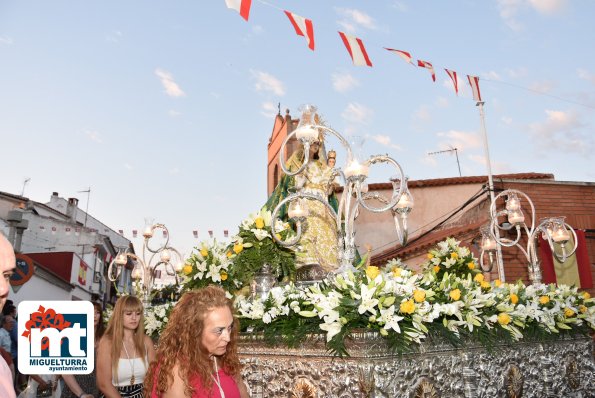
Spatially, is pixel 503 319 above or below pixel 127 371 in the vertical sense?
above

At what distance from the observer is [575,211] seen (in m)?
13.4

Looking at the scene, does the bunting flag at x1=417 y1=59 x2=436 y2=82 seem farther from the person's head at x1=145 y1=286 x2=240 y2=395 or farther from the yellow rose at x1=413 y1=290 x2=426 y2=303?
the person's head at x1=145 y1=286 x2=240 y2=395

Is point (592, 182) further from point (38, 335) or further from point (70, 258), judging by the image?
point (70, 258)

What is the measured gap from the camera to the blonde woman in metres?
3.90

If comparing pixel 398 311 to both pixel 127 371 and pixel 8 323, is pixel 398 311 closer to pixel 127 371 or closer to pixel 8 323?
pixel 127 371

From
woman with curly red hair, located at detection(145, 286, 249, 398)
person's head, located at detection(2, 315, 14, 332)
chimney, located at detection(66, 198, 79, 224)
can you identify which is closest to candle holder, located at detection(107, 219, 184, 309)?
person's head, located at detection(2, 315, 14, 332)

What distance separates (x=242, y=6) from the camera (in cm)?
650

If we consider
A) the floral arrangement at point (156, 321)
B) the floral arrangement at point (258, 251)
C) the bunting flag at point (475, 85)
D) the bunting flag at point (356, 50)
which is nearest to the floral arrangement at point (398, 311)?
the floral arrangement at point (258, 251)

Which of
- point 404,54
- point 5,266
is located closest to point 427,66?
point 404,54

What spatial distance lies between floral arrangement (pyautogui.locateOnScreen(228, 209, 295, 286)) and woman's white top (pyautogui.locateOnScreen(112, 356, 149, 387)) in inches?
64.0

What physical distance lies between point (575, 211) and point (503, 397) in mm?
11310

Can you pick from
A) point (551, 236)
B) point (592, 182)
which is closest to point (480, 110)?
point (592, 182)

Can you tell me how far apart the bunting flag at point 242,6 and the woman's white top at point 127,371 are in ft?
15.7

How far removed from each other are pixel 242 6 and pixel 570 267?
11.7m
